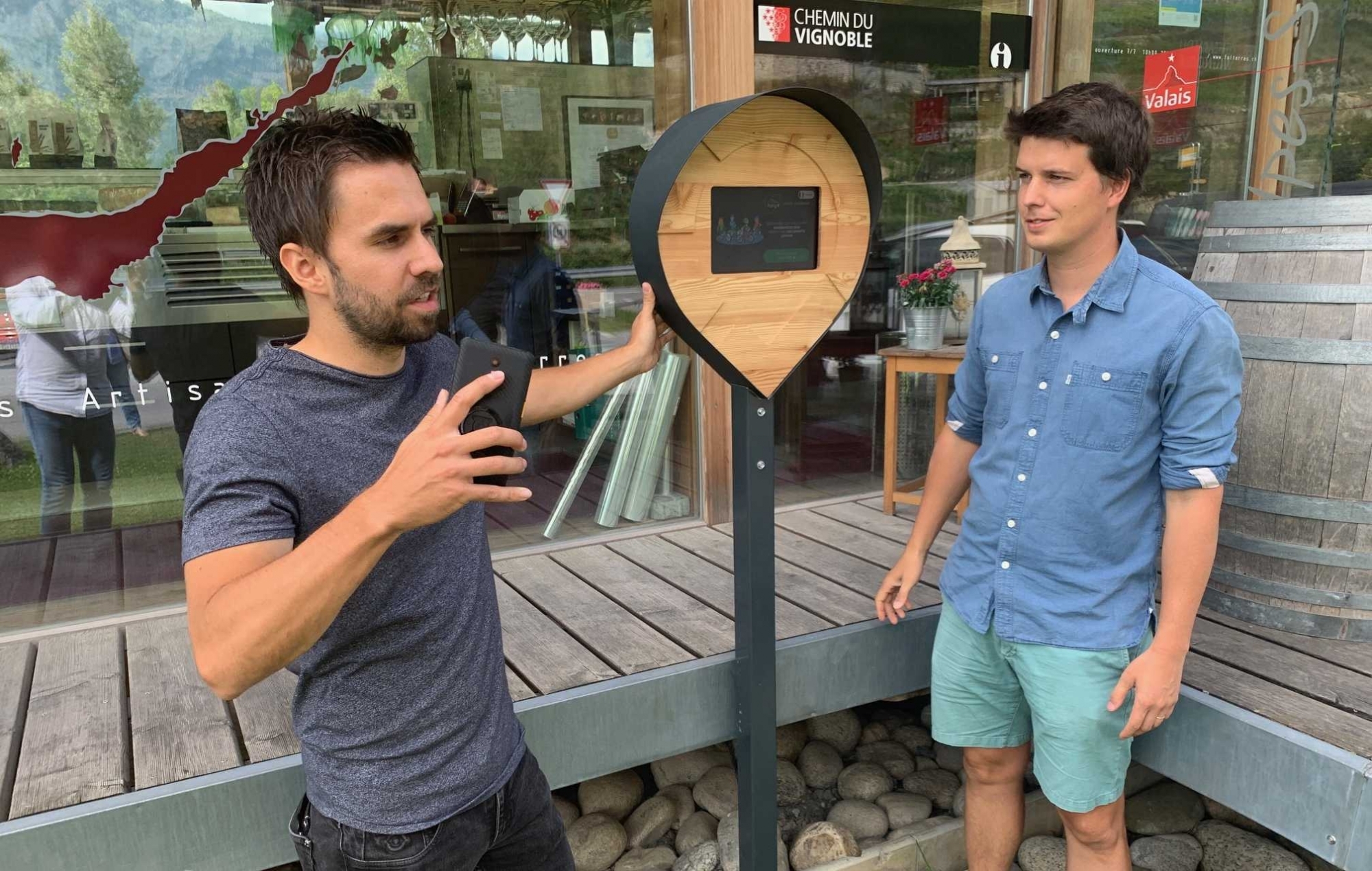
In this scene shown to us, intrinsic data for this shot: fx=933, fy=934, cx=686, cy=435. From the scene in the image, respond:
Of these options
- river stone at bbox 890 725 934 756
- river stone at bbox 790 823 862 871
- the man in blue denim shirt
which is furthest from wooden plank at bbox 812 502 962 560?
the man in blue denim shirt

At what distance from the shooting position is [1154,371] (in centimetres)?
166

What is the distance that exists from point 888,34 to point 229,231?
2626mm

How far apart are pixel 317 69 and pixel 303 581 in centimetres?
271

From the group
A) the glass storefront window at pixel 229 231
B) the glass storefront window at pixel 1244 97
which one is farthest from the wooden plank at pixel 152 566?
the glass storefront window at pixel 1244 97

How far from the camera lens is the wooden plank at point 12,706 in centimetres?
Result: 193

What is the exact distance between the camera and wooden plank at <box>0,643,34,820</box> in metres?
1.93

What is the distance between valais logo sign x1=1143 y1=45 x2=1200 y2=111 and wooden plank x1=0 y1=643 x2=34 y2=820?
4.81 meters

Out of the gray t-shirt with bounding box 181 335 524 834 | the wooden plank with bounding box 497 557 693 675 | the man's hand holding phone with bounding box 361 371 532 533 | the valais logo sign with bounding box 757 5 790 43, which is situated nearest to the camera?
the man's hand holding phone with bounding box 361 371 532 533

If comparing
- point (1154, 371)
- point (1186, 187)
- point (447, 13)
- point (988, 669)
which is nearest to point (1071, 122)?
point (1154, 371)

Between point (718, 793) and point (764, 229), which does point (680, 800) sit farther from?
point (764, 229)

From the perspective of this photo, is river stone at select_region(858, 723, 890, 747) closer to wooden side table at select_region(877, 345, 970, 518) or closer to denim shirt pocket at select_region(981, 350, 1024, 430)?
wooden side table at select_region(877, 345, 970, 518)

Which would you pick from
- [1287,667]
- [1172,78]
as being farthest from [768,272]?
[1172,78]

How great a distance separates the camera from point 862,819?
284 centimetres

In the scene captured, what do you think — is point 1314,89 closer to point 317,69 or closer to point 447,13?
point 447,13
